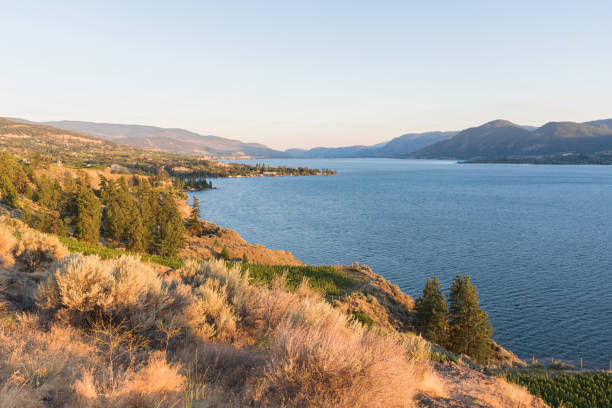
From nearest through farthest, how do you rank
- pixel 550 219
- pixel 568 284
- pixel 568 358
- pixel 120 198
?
pixel 568 358 → pixel 568 284 → pixel 120 198 → pixel 550 219

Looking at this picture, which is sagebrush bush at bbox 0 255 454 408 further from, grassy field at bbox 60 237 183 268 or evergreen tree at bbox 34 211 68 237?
evergreen tree at bbox 34 211 68 237

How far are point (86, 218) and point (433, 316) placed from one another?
3439 centimetres

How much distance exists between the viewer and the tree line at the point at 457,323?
19.6m

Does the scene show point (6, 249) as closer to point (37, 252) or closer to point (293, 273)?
point (37, 252)

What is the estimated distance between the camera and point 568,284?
32.9 meters

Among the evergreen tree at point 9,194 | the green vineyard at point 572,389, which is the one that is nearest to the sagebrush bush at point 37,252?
the green vineyard at point 572,389

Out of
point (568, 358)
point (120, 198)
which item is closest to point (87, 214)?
point (120, 198)

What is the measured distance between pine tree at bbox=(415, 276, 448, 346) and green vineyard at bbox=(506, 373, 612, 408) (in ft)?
29.5

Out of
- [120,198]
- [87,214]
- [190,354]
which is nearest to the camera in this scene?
[190,354]

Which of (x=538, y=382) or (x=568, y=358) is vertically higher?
(x=538, y=382)

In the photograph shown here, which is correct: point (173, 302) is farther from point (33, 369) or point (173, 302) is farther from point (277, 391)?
point (277, 391)

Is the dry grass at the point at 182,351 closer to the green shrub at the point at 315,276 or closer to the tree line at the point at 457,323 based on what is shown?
the green shrub at the point at 315,276

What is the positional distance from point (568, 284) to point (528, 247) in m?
12.9

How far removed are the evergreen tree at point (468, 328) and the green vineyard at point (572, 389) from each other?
9.55 metres
